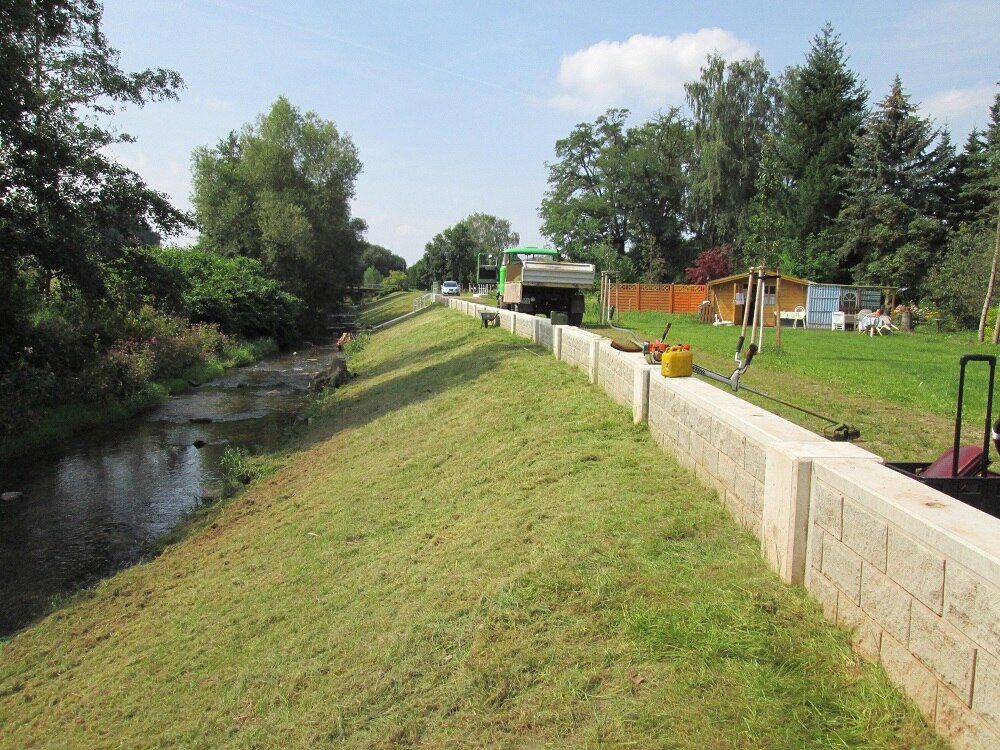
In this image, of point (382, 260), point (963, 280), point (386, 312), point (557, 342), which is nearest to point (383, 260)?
point (382, 260)

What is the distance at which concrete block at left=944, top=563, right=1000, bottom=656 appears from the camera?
243 centimetres

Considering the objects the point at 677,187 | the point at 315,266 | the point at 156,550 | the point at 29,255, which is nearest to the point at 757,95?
the point at 677,187

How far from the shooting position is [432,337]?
25969mm

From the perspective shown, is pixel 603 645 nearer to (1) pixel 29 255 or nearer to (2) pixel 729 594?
(2) pixel 729 594

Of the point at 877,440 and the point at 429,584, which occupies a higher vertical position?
the point at 877,440

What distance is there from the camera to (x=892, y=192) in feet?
127

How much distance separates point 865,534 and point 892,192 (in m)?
42.7

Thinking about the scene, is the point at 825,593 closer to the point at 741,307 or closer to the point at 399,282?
the point at 741,307

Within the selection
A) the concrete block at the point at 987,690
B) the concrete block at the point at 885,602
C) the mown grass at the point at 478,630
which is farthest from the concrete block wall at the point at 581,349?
the concrete block at the point at 987,690

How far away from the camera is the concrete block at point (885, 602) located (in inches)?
117

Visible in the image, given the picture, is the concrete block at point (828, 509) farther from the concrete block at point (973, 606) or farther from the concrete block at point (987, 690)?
the concrete block at point (987, 690)

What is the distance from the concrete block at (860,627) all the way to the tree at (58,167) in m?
16.1

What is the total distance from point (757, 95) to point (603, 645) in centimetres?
5145

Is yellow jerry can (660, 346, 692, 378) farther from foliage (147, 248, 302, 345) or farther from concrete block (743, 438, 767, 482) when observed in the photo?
foliage (147, 248, 302, 345)
